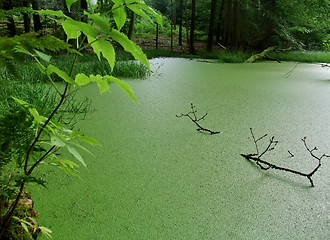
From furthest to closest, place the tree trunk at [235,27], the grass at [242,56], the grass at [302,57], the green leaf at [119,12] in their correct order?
the tree trunk at [235,27], the grass at [302,57], the grass at [242,56], the green leaf at [119,12]

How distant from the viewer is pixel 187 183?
925mm

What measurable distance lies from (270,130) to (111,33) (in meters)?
1.27

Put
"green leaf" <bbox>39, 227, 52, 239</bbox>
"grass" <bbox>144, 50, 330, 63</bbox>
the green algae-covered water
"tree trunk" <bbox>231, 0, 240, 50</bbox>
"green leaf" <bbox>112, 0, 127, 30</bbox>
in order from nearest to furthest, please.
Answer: "green leaf" <bbox>112, 0, 127, 30</bbox>, "green leaf" <bbox>39, 227, 52, 239</bbox>, the green algae-covered water, "grass" <bbox>144, 50, 330, 63</bbox>, "tree trunk" <bbox>231, 0, 240, 50</bbox>

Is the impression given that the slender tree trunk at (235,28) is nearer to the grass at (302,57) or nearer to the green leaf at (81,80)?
the grass at (302,57)

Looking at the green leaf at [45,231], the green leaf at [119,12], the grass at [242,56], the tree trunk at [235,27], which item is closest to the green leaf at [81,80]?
the green leaf at [119,12]

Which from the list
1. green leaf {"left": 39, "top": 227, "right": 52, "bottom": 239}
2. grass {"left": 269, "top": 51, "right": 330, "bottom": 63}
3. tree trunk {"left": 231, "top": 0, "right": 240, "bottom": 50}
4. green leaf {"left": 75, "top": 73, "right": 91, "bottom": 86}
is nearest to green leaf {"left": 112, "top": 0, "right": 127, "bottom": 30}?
green leaf {"left": 75, "top": 73, "right": 91, "bottom": 86}

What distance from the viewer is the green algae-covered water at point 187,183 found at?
71 cm

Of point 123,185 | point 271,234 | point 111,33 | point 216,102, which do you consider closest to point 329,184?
point 271,234

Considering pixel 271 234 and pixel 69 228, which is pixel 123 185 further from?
pixel 271 234

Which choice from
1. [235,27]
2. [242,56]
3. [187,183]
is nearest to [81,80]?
[187,183]

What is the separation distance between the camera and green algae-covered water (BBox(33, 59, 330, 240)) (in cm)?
71

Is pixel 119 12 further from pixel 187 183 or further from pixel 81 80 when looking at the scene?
pixel 187 183

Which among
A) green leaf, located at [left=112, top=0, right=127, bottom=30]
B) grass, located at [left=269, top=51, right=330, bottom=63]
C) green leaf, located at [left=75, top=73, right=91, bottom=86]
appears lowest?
grass, located at [left=269, top=51, right=330, bottom=63]

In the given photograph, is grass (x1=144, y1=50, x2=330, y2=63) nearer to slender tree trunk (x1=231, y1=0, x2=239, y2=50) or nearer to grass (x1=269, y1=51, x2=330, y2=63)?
grass (x1=269, y1=51, x2=330, y2=63)
